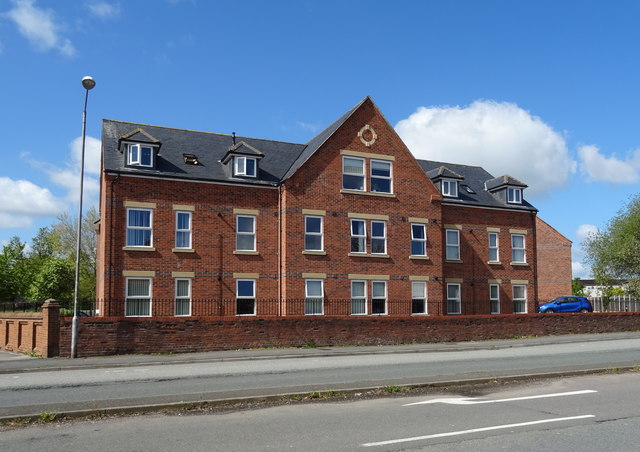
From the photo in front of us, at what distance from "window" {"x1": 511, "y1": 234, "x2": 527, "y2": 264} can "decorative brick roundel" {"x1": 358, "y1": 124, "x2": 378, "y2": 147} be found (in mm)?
11418

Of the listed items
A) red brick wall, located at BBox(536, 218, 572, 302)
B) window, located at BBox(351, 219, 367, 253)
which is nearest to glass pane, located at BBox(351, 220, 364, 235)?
window, located at BBox(351, 219, 367, 253)

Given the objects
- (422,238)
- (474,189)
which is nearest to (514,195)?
(474,189)

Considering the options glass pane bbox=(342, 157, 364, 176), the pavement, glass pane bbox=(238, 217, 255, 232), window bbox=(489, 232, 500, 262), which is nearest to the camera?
the pavement

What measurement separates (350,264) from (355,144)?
5.87 metres

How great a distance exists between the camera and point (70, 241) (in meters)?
60.5

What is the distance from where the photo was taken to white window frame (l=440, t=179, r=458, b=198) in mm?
33969

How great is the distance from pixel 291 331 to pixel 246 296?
200 inches

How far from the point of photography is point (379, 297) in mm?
29703

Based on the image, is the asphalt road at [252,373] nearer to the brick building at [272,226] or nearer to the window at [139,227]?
the brick building at [272,226]

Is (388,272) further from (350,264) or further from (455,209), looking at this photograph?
(455,209)

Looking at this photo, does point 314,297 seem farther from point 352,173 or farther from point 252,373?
point 252,373

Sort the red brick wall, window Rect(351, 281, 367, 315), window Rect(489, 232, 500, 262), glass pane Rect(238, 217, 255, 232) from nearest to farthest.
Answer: glass pane Rect(238, 217, 255, 232) < window Rect(351, 281, 367, 315) < window Rect(489, 232, 500, 262) < the red brick wall

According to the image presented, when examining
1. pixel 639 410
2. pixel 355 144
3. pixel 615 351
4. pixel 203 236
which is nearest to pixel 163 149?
pixel 203 236

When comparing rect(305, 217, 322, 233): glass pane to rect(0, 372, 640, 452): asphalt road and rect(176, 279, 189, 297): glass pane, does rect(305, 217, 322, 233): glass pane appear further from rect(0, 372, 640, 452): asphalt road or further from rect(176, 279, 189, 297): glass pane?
rect(0, 372, 640, 452): asphalt road
